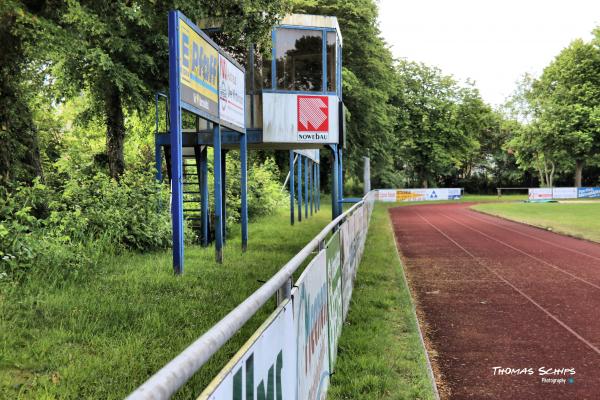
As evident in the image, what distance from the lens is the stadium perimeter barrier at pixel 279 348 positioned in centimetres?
124

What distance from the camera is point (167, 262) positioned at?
8391mm

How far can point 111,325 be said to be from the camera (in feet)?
16.4

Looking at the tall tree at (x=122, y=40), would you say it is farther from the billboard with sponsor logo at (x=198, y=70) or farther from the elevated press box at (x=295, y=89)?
the billboard with sponsor logo at (x=198, y=70)

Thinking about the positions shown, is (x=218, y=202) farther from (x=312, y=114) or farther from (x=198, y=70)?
(x=312, y=114)

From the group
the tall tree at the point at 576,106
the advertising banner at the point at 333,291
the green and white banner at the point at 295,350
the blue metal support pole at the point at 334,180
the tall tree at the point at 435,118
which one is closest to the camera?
the green and white banner at the point at 295,350

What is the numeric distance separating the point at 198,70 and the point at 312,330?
5.64 m

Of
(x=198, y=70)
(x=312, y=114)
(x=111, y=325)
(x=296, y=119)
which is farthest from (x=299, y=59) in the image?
(x=111, y=325)

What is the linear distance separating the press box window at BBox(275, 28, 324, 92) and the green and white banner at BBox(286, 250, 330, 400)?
9.58 metres

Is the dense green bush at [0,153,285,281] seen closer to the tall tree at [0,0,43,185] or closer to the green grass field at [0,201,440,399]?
the green grass field at [0,201,440,399]

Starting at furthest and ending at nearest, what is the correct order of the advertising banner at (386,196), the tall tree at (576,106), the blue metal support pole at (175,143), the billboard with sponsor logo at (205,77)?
the tall tree at (576,106)
the advertising banner at (386,196)
the billboard with sponsor logo at (205,77)
the blue metal support pole at (175,143)

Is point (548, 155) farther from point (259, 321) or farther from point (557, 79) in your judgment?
point (259, 321)

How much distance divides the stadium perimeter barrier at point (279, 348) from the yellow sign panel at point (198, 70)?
3.91 meters

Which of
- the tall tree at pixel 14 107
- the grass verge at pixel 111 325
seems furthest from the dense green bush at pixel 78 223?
the tall tree at pixel 14 107

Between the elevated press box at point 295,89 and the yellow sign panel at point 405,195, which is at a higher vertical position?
the elevated press box at point 295,89
